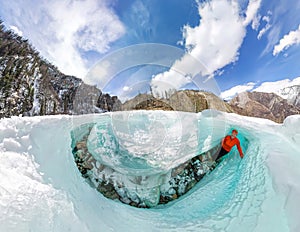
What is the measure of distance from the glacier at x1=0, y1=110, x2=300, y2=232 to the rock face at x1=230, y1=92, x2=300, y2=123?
15.0 m

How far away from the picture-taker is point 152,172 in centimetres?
350

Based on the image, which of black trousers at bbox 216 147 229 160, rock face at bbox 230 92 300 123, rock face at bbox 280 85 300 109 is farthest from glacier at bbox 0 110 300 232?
rock face at bbox 280 85 300 109

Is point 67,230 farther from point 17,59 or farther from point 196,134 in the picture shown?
point 17,59

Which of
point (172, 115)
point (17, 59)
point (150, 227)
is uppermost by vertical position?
point (17, 59)

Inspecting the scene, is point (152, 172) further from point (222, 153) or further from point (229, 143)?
point (229, 143)

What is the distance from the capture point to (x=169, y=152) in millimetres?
3625

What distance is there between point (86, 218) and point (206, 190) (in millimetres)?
2004

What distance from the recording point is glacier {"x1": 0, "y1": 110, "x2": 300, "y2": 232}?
167cm

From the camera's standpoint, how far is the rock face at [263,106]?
766 inches

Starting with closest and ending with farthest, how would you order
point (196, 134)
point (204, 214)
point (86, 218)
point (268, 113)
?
point (86, 218) < point (204, 214) < point (196, 134) < point (268, 113)

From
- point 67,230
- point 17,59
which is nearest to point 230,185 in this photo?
point 67,230

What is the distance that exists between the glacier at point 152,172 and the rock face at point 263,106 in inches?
589

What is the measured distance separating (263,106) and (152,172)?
21737 millimetres

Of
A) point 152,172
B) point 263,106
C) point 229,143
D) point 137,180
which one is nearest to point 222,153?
point 229,143
